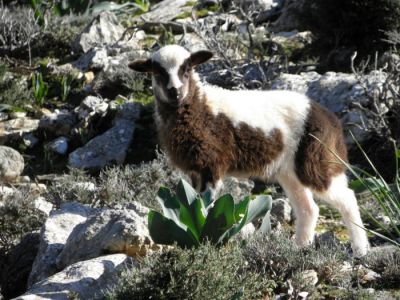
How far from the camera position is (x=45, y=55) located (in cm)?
1547

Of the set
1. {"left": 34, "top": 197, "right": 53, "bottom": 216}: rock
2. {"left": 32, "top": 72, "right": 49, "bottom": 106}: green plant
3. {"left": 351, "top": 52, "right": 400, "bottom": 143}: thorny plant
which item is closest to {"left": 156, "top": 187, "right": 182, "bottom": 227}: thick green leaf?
{"left": 34, "top": 197, "right": 53, "bottom": 216}: rock

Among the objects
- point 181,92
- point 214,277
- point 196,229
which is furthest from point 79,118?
point 214,277

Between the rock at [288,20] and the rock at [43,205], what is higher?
the rock at [288,20]

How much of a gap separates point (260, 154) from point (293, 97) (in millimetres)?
698

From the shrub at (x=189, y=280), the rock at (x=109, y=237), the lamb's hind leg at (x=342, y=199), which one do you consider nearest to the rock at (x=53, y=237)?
the rock at (x=109, y=237)

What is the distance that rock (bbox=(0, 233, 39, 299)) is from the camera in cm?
731

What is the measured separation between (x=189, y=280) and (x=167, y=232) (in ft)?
3.05

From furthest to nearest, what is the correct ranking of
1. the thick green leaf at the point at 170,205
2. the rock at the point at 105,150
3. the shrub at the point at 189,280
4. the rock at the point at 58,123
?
the rock at the point at 58,123 → the rock at the point at 105,150 → the thick green leaf at the point at 170,205 → the shrub at the point at 189,280

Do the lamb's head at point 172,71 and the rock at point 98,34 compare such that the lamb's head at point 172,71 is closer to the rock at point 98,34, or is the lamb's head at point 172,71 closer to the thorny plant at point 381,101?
the thorny plant at point 381,101

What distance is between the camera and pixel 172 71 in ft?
25.3

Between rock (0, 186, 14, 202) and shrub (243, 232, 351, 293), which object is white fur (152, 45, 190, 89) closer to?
shrub (243, 232, 351, 293)

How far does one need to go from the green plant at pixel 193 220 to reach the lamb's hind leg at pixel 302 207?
1903 millimetres

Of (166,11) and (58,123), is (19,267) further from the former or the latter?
(166,11)

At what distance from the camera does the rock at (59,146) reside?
12.0 meters
